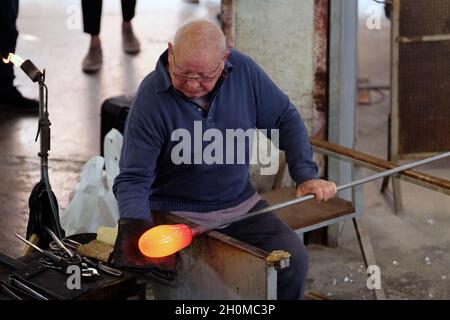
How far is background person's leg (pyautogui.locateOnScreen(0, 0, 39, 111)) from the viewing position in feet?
23.3

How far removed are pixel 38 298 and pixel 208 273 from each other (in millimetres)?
639

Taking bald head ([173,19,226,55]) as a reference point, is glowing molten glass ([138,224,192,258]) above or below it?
below

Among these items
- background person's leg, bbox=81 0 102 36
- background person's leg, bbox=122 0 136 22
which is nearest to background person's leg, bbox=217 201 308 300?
background person's leg, bbox=81 0 102 36

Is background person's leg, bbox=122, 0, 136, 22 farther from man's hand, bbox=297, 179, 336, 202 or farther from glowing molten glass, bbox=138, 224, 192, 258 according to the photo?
glowing molten glass, bbox=138, 224, 192, 258

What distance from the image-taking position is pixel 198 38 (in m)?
3.76

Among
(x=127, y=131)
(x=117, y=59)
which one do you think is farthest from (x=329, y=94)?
(x=117, y=59)

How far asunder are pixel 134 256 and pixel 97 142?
3.24m

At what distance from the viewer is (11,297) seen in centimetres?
377

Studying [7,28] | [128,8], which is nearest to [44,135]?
[7,28]

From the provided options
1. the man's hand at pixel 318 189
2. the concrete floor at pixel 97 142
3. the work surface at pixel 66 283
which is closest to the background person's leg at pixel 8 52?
the concrete floor at pixel 97 142

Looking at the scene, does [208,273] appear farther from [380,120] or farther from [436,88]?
[380,120]

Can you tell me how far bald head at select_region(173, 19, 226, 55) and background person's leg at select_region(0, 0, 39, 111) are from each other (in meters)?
3.54

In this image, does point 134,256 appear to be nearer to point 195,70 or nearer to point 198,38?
point 195,70

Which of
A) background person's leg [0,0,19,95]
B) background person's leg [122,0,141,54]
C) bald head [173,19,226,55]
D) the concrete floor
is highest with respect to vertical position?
bald head [173,19,226,55]
